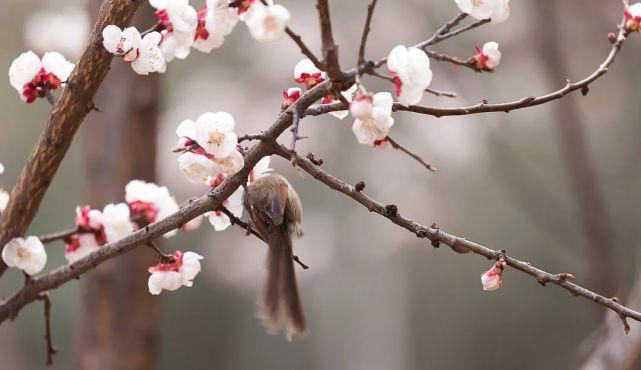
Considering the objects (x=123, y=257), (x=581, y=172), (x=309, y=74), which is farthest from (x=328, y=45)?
(x=581, y=172)

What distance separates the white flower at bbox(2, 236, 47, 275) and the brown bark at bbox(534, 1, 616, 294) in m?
1.69

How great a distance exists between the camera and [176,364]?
5449mm

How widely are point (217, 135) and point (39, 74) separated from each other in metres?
0.27

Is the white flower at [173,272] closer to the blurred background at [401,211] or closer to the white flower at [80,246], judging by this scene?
the white flower at [80,246]

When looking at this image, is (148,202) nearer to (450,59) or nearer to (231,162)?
(231,162)

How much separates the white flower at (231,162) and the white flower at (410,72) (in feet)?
0.62

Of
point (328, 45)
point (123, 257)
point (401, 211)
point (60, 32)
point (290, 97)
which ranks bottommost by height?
point (401, 211)

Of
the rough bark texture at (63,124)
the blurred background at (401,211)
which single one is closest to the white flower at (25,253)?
the rough bark texture at (63,124)

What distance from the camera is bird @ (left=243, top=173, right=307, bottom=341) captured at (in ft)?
3.29

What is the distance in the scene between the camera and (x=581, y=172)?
7.72ft

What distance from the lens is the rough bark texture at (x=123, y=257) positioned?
5.67ft

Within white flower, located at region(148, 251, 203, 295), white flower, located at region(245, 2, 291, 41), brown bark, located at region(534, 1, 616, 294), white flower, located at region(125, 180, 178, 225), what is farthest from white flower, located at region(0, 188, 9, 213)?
brown bark, located at region(534, 1, 616, 294)

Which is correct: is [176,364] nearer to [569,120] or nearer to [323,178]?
[569,120]

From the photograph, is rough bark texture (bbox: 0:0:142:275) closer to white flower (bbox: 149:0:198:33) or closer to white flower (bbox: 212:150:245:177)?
white flower (bbox: 149:0:198:33)
